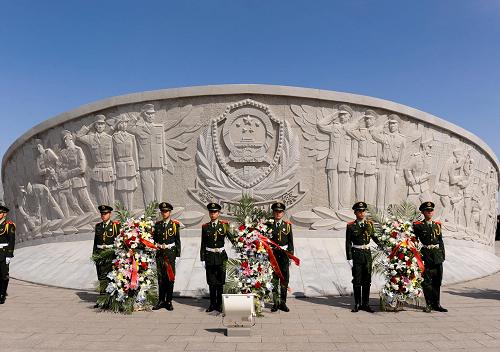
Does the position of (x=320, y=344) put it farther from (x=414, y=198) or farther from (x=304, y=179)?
(x=414, y=198)

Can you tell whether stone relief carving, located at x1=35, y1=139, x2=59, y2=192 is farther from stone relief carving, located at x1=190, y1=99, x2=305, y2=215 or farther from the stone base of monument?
stone relief carving, located at x1=190, y1=99, x2=305, y2=215

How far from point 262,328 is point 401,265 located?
2.51 meters

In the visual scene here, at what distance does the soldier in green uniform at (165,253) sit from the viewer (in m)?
6.30

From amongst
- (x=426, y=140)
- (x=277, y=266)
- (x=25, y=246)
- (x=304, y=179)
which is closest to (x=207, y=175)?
(x=304, y=179)

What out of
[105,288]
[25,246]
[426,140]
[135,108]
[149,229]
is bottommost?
[25,246]

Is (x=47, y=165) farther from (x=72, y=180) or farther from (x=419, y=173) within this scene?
(x=419, y=173)

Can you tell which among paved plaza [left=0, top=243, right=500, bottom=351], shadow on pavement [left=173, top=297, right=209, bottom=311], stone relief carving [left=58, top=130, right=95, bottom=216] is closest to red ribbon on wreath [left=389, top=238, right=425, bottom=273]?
paved plaza [left=0, top=243, right=500, bottom=351]

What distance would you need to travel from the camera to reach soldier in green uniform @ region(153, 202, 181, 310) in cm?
630

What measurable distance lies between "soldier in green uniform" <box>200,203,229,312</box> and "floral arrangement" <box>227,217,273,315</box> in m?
0.25

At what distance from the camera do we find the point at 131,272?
6.11 metres

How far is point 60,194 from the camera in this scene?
1108 cm

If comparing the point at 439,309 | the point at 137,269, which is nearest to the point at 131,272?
the point at 137,269

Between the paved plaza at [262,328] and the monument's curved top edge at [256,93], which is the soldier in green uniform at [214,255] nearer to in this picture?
the paved plaza at [262,328]

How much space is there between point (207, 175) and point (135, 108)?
262 centimetres
